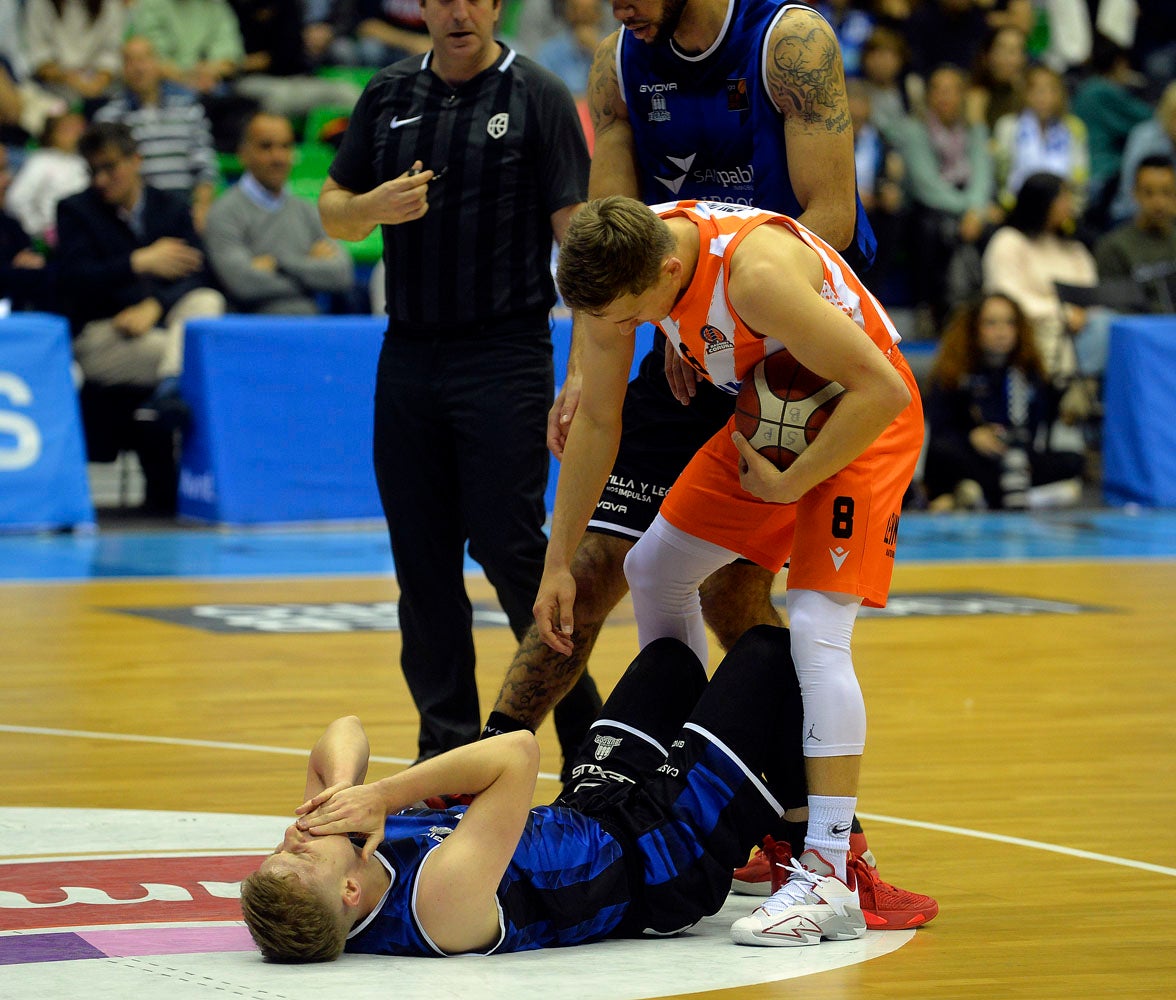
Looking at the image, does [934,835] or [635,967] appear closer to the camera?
[635,967]

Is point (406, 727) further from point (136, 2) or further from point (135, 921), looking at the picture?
point (136, 2)

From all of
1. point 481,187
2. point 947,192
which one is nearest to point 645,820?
point 481,187

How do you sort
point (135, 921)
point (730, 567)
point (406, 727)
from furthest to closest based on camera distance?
point (406, 727) < point (730, 567) < point (135, 921)

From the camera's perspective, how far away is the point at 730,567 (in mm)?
4809

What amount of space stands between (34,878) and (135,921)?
44 centimetres

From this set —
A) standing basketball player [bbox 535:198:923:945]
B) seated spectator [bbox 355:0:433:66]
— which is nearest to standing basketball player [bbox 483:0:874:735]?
standing basketball player [bbox 535:198:923:945]

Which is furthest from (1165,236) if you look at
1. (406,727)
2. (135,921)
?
(135,921)

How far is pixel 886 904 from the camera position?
4137 mm

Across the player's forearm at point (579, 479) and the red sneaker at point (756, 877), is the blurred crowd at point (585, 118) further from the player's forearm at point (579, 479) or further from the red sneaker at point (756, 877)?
the red sneaker at point (756, 877)

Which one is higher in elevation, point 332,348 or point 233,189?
point 233,189

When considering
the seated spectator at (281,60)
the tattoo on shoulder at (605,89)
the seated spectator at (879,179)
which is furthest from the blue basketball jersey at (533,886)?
the seated spectator at (281,60)

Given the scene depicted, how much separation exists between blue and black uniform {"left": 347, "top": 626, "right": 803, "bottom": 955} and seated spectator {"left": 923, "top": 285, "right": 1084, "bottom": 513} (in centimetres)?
809

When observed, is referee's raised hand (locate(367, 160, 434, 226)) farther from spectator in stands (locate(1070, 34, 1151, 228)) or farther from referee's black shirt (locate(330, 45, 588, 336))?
spectator in stands (locate(1070, 34, 1151, 228))

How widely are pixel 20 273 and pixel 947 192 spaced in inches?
269
